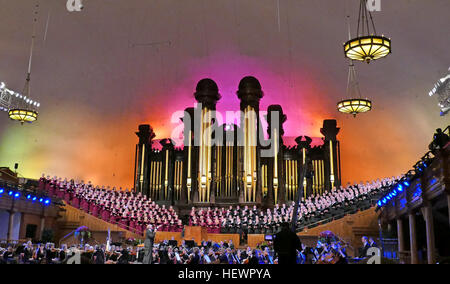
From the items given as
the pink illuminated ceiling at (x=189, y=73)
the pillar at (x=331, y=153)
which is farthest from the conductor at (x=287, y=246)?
the pillar at (x=331, y=153)

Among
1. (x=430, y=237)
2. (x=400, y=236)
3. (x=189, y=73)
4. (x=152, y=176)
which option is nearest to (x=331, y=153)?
(x=400, y=236)

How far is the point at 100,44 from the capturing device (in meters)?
19.8

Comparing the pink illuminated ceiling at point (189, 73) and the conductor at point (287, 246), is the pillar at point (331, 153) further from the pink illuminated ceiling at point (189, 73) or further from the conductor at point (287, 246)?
the conductor at point (287, 246)

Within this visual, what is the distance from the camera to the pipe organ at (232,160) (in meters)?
19.2

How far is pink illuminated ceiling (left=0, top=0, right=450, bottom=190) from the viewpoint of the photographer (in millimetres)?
17656

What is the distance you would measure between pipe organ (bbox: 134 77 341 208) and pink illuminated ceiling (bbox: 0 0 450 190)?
123 cm

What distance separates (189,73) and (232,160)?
194 inches

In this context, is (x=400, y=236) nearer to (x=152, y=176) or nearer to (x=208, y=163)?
(x=208, y=163)

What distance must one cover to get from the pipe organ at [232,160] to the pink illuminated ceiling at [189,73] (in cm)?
→ 123

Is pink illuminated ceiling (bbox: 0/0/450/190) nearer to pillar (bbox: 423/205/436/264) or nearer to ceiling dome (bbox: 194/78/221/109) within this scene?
ceiling dome (bbox: 194/78/221/109)
